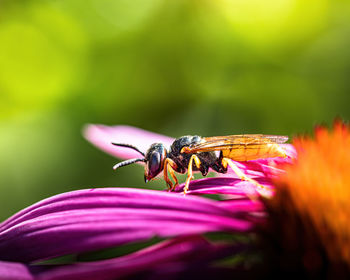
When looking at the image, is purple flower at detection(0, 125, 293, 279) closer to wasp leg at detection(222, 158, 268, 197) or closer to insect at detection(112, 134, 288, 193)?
wasp leg at detection(222, 158, 268, 197)

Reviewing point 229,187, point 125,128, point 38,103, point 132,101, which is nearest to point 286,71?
point 132,101

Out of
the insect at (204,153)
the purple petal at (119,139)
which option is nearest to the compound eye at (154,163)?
the insect at (204,153)

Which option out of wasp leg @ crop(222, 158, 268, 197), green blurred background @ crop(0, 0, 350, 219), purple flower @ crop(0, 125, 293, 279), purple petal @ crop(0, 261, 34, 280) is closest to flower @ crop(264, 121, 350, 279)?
purple flower @ crop(0, 125, 293, 279)

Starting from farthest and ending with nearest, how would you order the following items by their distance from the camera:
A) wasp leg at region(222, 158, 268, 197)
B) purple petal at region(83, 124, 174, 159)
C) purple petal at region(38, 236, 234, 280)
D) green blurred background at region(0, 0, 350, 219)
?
green blurred background at region(0, 0, 350, 219) → purple petal at region(83, 124, 174, 159) → wasp leg at region(222, 158, 268, 197) → purple petal at region(38, 236, 234, 280)

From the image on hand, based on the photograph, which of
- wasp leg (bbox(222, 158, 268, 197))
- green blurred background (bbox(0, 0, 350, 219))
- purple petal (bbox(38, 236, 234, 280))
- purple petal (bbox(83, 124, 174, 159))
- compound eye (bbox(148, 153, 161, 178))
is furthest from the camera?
green blurred background (bbox(0, 0, 350, 219))

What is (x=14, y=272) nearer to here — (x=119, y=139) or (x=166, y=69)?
(x=119, y=139)

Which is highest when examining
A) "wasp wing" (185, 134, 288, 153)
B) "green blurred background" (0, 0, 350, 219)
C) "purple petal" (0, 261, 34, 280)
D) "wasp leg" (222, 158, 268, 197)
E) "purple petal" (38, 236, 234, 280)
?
"green blurred background" (0, 0, 350, 219)

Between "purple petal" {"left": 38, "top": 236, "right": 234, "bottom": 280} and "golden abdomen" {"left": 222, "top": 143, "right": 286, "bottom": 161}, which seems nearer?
"purple petal" {"left": 38, "top": 236, "right": 234, "bottom": 280}
